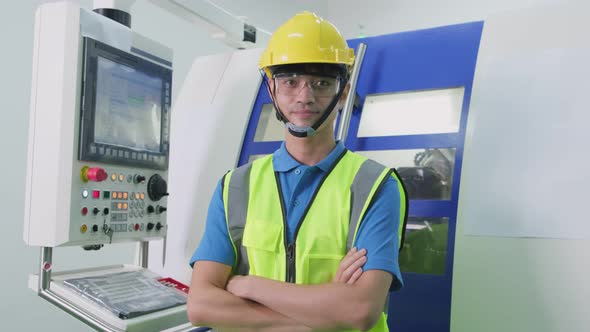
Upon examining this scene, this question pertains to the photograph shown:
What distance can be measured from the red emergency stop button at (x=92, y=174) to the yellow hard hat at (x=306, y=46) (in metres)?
0.78

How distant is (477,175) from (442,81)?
412 mm

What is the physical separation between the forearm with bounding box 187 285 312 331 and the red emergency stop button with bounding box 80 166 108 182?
75 cm

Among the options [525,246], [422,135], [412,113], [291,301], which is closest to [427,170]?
[422,135]

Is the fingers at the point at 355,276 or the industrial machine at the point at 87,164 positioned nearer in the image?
the fingers at the point at 355,276

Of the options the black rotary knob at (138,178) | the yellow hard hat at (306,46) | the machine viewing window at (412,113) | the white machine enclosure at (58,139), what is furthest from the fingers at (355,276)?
the black rotary knob at (138,178)

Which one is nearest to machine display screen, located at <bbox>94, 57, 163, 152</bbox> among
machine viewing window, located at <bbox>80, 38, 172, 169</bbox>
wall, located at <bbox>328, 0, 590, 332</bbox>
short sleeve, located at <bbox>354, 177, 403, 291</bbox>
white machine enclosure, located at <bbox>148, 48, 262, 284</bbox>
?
machine viewing window, located at <bbox>80, 38, 172, 169</bbox>

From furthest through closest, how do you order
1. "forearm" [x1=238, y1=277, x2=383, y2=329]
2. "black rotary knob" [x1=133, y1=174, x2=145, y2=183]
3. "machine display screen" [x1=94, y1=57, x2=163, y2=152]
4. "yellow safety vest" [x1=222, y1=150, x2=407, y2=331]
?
"black rotary knob" [x1=133, y1=174, x2=145, y2=183] < "machine display screen" [x1=94, y1=57, x2=163, y2=152] < "yellow safety vest" [x1=222, y1=150, x2=407, y2=331] < "forearm" [x1=238, y1=277, x2=383, y2=329]

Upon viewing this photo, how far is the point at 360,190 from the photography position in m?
1.25

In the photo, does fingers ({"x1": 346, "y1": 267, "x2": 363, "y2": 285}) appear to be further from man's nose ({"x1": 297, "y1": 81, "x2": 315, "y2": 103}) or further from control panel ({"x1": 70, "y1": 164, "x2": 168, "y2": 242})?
control panel ({"x1": 70, "y1": 164, "x2": 168, "y2": 242})

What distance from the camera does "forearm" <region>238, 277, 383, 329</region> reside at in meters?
1.10

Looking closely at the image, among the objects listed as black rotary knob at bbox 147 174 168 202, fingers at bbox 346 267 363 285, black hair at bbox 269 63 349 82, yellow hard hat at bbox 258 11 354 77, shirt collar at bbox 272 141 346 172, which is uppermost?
yellow hard hat at bbox 258 11 354 77

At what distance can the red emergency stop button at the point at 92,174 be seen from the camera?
69.7 inches

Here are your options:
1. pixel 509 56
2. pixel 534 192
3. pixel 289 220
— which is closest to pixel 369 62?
pixel 509 56

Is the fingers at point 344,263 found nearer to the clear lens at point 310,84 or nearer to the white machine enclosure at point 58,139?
the clear lens at point 310,84
